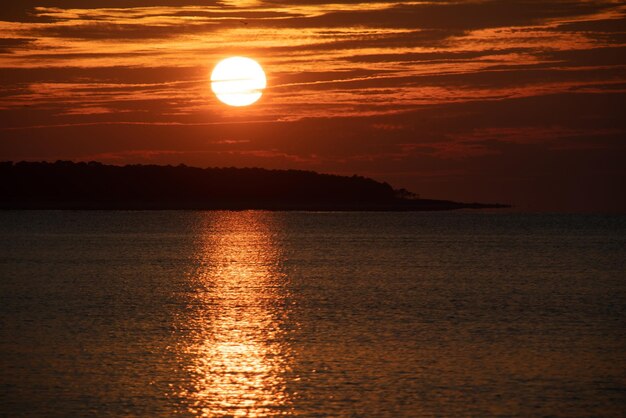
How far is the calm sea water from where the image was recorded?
2928 centimetres

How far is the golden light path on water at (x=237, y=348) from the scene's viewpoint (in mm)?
28844

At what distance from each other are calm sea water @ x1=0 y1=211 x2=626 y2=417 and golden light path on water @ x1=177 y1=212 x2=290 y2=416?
0.30ft

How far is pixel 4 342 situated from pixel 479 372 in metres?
18.8

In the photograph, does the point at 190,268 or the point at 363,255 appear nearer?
the point at 190,268

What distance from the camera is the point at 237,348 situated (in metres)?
38.1

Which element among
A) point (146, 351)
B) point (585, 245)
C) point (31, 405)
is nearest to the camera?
point (31, 405)

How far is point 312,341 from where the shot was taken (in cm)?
4034

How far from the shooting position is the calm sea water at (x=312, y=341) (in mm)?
29281

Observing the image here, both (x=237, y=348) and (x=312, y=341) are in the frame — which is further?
(x=312, y=341)

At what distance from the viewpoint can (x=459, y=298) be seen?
5866 centimetres

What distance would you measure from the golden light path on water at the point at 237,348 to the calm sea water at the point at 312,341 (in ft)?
0.30

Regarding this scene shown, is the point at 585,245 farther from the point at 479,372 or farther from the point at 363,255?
the point at 479,372

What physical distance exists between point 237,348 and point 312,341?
144 inches

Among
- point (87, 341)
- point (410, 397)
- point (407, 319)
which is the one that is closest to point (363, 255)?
point (407, 319)
